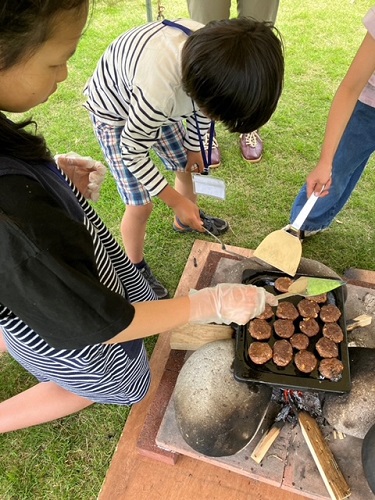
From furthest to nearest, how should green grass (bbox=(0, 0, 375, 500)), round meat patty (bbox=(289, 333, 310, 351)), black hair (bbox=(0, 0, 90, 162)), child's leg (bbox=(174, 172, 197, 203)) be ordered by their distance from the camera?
child's leg (bbox=(174, 172, 197, 203)) → green grass (bbox=(0, 0, 375, 500)) → round meat patty (bbox=(289, 333, 310, 351)) → black hair (bbox=(0, 0, 90, 162))

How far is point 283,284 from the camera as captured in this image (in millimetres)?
1681

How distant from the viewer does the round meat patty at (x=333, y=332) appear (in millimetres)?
1545

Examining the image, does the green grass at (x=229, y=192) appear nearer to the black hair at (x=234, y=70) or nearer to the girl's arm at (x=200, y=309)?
the black hair at (x=234, y=70)

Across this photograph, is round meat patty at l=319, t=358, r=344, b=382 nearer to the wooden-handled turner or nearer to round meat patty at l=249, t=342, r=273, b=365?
round meat patty at l=249, t=342, r=273, b=365

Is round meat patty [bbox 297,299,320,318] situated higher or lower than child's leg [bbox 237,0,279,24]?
lower

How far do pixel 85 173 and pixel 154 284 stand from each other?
80 centimetres

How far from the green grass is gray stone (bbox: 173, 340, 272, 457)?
1.59ft

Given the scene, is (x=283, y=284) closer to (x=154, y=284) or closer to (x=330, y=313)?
(x=330, y=313)

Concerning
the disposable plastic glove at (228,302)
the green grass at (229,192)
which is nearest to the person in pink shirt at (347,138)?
the green grass at (229,192)

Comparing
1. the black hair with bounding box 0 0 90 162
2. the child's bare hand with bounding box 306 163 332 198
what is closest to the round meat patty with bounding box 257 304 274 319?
the child's bare hand with bounding box 306 163 332 198

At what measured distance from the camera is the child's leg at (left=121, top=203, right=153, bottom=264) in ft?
6.66

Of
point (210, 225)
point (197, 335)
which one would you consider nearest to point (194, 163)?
point (210, 225)

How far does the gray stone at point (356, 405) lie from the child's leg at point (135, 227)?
3.72 feet

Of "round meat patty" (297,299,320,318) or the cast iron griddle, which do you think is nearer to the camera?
the cast iron griddle
